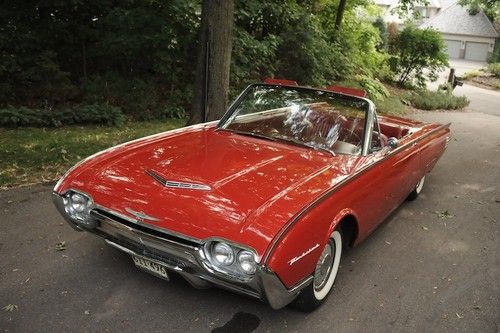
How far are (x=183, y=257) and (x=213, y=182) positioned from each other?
606mm

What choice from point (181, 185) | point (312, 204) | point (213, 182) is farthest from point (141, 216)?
point (312, 204)

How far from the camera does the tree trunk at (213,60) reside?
6711 mm

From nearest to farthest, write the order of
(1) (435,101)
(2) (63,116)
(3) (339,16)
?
(2) (63,116)
(1) (435,101)
(3) (339,16)

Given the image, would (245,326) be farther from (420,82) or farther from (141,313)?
(420,82)

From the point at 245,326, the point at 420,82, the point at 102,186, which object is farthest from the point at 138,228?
the point at 420,82

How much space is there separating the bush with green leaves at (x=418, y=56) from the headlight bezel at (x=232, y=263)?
634 inches

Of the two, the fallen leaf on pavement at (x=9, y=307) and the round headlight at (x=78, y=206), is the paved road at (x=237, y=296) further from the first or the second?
the round headlight at (x=78, y=206)

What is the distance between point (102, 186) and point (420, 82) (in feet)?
53.2

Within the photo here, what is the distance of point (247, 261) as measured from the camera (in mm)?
2549

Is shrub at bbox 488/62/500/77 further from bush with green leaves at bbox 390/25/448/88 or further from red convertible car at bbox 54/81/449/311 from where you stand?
red convertible car at bbox 54/81/449/311

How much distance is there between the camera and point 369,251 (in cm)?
417

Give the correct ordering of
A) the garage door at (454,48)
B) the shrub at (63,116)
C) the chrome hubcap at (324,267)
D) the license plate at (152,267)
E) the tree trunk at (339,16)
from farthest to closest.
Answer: the garage door at (454,48) < the tree trunk at (339,16) < the shrub at (63,116) < the chrome hubcap at (324,267) < the license plate at (152,267)

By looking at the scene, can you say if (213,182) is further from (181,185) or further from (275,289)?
(275,289)

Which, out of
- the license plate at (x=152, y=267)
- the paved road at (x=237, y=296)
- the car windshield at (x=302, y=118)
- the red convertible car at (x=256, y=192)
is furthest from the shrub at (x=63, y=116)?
the license plate at (x=152, y=267)
